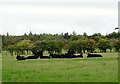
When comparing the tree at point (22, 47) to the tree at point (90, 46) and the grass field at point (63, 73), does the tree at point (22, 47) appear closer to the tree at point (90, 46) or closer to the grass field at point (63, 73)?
the tree at point (90, 46)

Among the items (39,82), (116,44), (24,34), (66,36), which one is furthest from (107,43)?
(39,82)

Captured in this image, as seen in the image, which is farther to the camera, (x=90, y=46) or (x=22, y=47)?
(x=90, y=46)

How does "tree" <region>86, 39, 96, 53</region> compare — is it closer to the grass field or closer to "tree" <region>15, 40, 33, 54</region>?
"tree" <region>15, 40, 33, 54</region>

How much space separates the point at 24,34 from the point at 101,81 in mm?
159486

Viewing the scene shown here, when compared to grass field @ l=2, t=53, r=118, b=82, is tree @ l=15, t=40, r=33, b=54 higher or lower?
higher

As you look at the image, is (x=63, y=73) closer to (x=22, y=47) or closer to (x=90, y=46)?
(x=22, y=47)

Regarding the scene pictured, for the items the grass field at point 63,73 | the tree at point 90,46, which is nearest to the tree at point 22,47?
the tree at point 90,46

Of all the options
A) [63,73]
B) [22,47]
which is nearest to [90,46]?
[22,47]

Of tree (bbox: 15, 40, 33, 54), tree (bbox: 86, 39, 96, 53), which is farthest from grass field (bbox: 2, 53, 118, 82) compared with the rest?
tree (bbox: 86, 39, 96, 53)

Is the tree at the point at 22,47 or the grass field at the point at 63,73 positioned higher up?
the tree at the point at 22,47

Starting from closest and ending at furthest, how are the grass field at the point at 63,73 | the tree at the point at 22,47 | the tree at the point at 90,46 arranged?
the grass field at the point at 63,73, the tree at the point at 22,47, the tree at the point at 90,46

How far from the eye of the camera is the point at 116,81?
22406 millimetres

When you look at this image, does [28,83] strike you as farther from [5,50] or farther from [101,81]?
[5,50]

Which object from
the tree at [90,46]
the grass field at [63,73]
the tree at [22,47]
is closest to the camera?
the grass field at [63,73]
